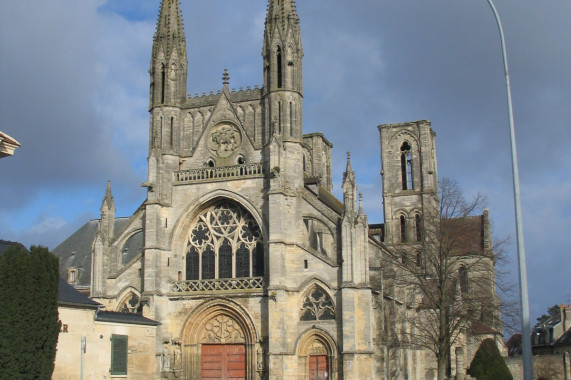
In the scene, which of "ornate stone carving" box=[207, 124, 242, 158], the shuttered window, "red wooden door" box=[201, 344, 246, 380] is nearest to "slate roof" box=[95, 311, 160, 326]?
the shuttered window

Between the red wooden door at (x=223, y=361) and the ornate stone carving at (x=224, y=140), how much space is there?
9.40 m

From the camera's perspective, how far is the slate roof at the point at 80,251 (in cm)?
4550

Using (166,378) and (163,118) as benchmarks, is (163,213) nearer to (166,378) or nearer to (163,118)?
(163,118)

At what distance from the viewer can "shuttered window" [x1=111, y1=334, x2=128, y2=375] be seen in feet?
78.0

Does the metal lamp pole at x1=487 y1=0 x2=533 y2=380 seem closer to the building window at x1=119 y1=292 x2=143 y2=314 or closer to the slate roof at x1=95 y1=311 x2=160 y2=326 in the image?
the slate roof at x1=95 y1=311 x2=160 y2=326

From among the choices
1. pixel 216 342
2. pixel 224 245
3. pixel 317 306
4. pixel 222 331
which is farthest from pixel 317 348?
pixel 224 245

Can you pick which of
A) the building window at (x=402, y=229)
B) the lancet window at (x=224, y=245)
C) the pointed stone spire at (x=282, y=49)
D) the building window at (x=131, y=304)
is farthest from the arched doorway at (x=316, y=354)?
the building window at (x=402, y=229)

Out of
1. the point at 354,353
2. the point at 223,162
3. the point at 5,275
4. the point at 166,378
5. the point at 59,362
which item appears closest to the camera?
the point at 5,275

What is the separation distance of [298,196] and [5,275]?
19.0m

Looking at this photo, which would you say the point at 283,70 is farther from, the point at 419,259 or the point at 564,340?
the point at 564,340

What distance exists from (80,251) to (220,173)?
15.2 metres

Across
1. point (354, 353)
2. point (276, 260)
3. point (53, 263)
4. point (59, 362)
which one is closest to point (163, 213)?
point (276, 260)

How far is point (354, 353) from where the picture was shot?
3225 centimetres

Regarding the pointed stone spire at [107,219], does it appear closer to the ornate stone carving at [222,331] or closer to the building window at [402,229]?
the ornate stone carving at [222,331]
